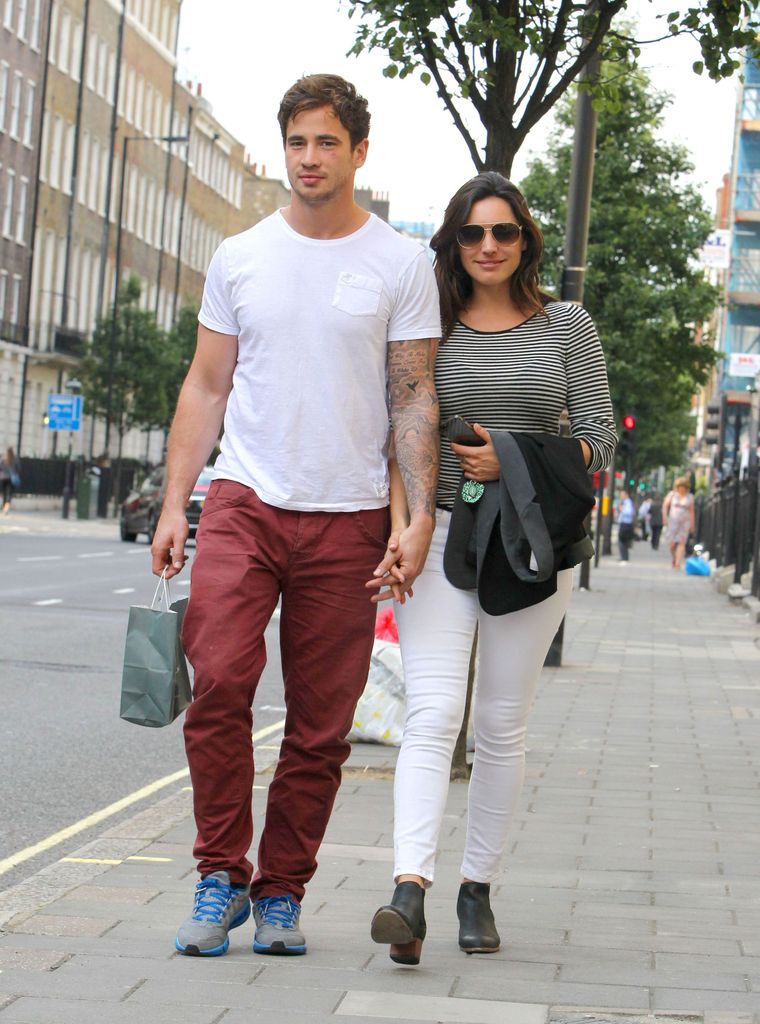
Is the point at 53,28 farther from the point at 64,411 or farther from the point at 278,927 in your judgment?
the point at 278,927

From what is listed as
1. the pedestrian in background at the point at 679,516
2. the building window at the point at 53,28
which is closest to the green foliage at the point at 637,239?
the pedestrian in background at the point at 679,516

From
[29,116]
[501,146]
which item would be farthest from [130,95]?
[501,146]

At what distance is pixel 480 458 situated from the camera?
191 inches

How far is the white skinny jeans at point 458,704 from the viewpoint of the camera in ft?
15.3

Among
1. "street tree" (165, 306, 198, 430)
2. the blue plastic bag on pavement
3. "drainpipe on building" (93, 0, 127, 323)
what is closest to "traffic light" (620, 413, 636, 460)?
the blue plastic bag on pavement

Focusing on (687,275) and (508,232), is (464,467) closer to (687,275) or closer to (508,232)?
(508,232)

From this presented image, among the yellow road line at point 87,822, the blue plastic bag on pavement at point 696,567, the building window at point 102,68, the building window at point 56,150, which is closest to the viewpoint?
the yellow road line at point 87,822

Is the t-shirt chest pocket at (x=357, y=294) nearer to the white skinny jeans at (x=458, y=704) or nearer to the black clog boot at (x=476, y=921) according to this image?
the white skinny jeans at (x=458, y=704)

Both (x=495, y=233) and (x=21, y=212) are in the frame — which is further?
(x=21, y=212)

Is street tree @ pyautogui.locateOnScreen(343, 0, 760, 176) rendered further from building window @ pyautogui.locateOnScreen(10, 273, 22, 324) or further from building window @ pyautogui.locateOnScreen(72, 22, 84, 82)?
building window @ pyautogui.locateOnScreen(72, 22, 84, 82)

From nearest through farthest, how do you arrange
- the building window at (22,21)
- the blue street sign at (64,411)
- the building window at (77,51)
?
the blue street sign at (64,411) → the building window at (22,21) → the building window at (77,51)

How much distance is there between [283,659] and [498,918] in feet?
3.31

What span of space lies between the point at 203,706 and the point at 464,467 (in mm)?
881

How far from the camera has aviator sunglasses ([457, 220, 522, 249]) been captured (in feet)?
16.5
